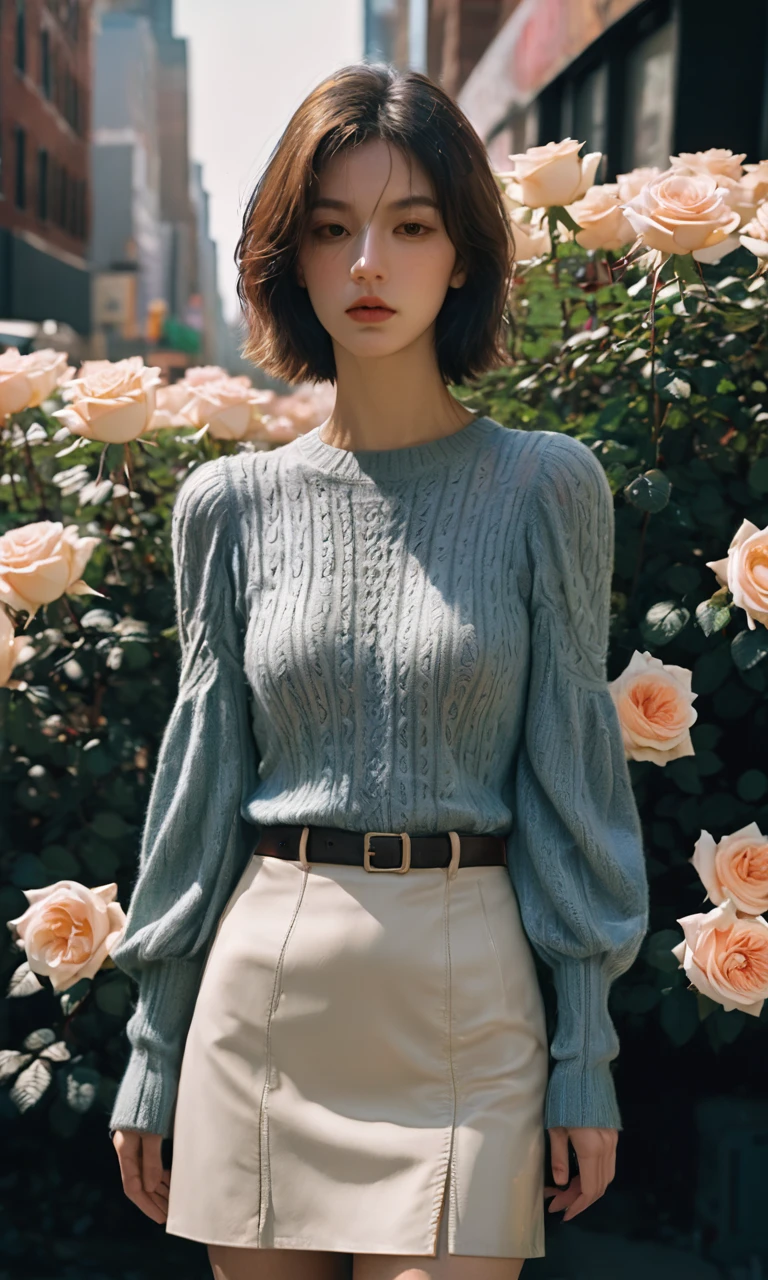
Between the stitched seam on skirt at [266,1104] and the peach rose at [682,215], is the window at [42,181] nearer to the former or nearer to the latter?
the peach rose at [682,215]

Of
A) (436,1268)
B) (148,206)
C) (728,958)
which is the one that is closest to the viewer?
(436,1268)

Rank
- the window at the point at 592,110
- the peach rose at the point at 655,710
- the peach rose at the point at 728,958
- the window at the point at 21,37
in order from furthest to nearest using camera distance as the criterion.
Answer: the window at the point at 21,37 → the window at the point at 592,110 → the peach rose at the point at 655,710 → the peach rose at the point at 728,958

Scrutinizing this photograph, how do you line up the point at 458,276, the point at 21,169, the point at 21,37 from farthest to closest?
the point at 21,37
the point at 21,169
the point at 458,276

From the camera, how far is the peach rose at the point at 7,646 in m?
2.48

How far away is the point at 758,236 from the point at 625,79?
4.39m

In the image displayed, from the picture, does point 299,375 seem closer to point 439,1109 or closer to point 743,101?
point 439,1109

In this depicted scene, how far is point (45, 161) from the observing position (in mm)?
24578

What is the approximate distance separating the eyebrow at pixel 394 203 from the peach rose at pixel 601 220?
0.88 m

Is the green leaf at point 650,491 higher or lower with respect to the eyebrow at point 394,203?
lower

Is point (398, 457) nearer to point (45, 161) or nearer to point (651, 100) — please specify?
point (651, 100)

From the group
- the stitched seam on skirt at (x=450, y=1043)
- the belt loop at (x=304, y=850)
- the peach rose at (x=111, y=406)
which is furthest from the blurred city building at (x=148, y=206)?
the stitched seam on skirt at (x=450, y=1043)

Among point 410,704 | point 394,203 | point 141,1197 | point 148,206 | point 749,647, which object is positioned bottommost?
point 148,206

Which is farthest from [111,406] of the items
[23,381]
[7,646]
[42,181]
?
[42,181]

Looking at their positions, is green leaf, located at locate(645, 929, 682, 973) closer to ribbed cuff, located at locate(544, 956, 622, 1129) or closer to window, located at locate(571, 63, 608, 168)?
ribbed cuff, located at locate(544, 956, 622, 1129)
